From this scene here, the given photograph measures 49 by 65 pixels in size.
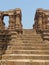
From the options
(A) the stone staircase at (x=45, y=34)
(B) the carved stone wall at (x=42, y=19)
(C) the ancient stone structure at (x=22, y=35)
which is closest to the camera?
(C) the ancient stone structure at (x=22, y=35)

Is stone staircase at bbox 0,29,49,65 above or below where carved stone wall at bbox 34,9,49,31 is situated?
below

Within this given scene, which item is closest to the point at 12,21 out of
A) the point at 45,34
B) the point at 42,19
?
the point at 42,19

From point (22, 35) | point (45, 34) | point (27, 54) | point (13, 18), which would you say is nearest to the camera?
point (27, 54)

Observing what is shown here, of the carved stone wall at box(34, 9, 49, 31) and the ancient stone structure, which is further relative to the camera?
the carved stone wall at box(34, 9, 49, 31)

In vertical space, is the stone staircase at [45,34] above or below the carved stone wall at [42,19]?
below

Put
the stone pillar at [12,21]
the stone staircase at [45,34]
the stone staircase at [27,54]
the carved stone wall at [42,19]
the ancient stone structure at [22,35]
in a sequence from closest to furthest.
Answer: the stone staircase at [27,54] → the ancient stone structure at [22,35] → the stone staircase at [45,34] → the carved stone wall at [42,19] → the stone pillar at [12,21]

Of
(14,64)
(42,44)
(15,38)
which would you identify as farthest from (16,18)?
(14,64)

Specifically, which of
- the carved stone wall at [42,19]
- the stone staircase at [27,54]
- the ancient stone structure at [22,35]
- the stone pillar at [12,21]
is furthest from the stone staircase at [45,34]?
the stone pillar at [12,21]

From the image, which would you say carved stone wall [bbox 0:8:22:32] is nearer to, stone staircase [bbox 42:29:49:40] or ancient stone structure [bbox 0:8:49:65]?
ancient stone structure [bbox 0:8:49:65]

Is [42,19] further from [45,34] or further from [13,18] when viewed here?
[45,34]

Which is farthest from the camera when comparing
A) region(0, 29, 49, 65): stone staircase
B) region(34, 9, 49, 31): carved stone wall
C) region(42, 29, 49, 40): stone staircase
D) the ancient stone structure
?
region(34, 9, 49, 31): carved stone wall

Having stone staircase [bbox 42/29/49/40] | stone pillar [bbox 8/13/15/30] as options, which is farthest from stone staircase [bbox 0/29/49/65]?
stone pillar [bbox 8/13/15/30]

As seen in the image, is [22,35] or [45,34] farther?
[45,34]

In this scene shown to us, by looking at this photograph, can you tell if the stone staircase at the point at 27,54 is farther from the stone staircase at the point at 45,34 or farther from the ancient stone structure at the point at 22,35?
the stone staircase at the point at 45,34
